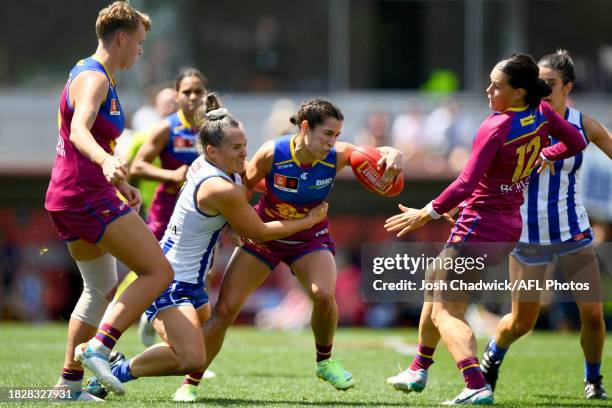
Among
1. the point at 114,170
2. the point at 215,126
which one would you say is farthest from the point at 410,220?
the point at 114,170

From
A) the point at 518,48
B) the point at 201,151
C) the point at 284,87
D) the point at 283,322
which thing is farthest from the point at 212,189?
the point at 518,48

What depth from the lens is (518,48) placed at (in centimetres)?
1764

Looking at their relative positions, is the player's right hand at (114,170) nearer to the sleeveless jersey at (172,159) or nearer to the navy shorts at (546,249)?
the sleeveless jersey at (172,159)

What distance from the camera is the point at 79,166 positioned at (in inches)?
222

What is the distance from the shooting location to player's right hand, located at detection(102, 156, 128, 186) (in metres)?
5.00

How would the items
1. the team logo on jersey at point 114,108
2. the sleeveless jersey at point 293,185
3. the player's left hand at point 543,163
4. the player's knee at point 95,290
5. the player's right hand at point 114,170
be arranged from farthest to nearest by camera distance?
the player's left hand at point 543,163, the sleeveless jersey at point 293,185, the player's knee at point 95,290, the team logo on jersey at point 114,108, the player's right hand at point 114,170

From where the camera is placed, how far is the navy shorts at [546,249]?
22.6 ft

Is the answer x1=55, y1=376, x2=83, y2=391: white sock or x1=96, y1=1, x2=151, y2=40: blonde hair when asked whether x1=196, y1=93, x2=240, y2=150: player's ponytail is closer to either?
x1=96, y1=1, x2=151, y2=40: blonde hair

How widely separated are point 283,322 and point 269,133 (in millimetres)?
3181

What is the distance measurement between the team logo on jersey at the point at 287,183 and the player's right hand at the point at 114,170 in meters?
1.38

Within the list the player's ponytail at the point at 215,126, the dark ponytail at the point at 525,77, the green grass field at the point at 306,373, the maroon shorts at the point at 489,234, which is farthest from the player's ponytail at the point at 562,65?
the player's ponytail at the point at 215,126

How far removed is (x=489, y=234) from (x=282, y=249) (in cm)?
128

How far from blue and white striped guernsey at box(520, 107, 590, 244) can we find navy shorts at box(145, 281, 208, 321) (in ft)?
7.84

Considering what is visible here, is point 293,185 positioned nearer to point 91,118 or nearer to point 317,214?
point 317,214
